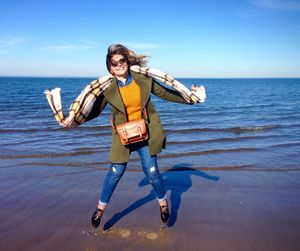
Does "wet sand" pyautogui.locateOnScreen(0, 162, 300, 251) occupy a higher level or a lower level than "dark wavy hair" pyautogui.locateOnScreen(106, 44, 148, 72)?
lower

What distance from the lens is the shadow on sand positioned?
4328 millimetres

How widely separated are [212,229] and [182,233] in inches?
15.0

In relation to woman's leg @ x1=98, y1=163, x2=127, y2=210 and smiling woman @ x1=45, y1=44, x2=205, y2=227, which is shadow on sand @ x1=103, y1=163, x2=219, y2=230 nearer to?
woman's leg @ x1=98, y1=163, x2=127, y2=210

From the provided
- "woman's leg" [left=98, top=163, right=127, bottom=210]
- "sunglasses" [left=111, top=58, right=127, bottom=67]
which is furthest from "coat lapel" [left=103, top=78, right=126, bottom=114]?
"woman's leg" [left=98, top=163, right=127, bottom=210]

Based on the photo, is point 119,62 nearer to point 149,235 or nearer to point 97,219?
point 97,219

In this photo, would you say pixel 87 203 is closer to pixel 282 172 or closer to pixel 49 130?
pixel 282 172

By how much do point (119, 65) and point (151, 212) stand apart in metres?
2.12

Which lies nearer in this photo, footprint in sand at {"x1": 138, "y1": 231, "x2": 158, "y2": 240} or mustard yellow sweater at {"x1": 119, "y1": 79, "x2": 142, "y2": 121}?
mustard yellow sweater at {"x1": 119, "y1": 79, "x2": 142, "y2": 121}

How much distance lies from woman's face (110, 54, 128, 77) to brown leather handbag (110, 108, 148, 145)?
471 millimetres

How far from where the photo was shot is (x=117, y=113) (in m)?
3.54

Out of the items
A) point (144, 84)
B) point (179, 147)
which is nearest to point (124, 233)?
point (144, 84)

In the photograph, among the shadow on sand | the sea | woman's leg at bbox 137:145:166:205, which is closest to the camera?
woman's leg at bbox 137:145:166:205

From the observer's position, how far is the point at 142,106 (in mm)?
3498

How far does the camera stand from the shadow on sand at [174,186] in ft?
14.2
